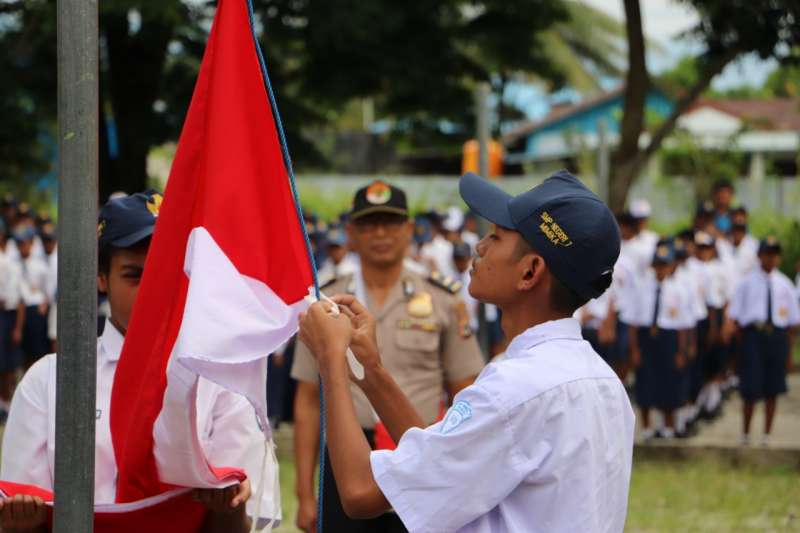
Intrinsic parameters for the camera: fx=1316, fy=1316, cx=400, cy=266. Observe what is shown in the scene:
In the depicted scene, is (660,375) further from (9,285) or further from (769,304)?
(9,285)

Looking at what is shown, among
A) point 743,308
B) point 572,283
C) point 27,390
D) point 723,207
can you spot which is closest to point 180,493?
point 27,390

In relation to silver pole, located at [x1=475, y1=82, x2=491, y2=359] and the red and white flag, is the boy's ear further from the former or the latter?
silver pole, located at [x1=475, y1=82, x2=491, y2=359]

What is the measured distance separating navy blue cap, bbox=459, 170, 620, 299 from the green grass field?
5.28 m

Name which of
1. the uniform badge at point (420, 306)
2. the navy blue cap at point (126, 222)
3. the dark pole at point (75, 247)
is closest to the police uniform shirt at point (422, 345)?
the uniform badge at point (420, 306)

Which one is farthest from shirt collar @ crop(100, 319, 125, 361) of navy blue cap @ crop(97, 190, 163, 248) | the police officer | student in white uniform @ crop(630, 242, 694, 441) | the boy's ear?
student in white uniform @ crop(630, 242, 694, 441)

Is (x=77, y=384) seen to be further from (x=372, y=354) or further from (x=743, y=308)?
(x=743, y=308)

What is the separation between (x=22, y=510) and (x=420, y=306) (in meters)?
2.97

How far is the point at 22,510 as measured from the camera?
11.0 feet

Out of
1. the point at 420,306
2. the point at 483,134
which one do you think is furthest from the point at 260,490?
the point at 483,134

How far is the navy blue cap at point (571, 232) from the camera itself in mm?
Answer: 3090

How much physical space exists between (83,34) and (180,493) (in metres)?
1.39

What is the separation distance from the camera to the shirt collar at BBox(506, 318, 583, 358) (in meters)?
3.12

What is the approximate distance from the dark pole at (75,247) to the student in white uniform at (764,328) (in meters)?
10.5

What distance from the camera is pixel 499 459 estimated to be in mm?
2869
